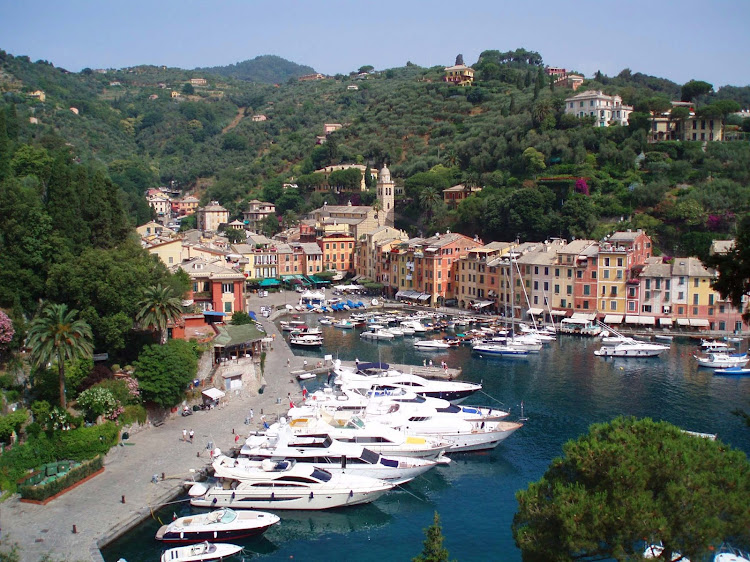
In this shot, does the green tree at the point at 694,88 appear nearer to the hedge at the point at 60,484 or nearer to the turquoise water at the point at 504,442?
the turquoise water at the point at 504,442

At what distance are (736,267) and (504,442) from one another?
19727 mm

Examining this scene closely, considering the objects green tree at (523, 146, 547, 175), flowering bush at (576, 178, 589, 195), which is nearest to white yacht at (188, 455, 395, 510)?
flowering bush at (576, 178, 589, 195)

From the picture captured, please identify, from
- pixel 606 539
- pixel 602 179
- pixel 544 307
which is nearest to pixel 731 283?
pixel 606 539

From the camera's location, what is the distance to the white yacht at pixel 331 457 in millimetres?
29672

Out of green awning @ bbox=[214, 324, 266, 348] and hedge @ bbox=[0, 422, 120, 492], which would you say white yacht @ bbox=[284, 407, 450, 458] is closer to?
hedge @ bbox=[0, 422, 120, 492]

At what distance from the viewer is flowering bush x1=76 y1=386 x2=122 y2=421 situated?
3062 cm

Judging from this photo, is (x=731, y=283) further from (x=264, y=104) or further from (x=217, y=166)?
(x=264, y=104)

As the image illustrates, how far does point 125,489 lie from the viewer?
27.2 metres

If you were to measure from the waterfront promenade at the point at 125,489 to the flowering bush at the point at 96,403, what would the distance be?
169cm

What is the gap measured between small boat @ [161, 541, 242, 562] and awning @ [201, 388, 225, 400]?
41.9 ft

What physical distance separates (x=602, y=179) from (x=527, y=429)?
168 ft

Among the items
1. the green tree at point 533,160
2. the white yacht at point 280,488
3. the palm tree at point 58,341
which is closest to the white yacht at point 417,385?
the white yacht at point 280,488

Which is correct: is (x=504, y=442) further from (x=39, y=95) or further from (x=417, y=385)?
(x=39, y=95)

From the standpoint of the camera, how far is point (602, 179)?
8081 centimetres
